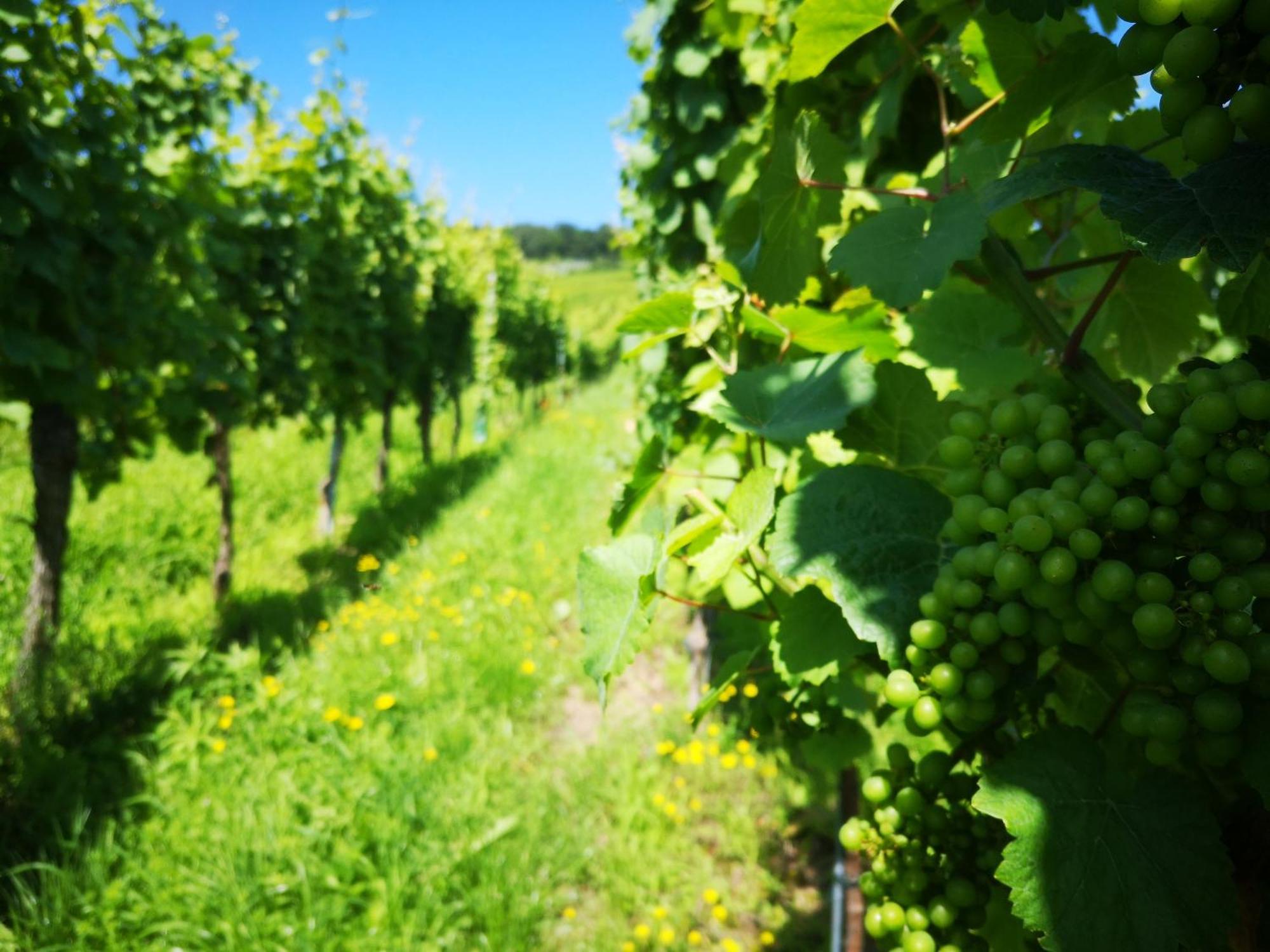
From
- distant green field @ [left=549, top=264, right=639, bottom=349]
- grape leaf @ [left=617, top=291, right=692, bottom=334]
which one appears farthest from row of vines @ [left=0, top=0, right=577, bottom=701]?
distant green field @ [left=549, top=264, right=639, bottom=349]

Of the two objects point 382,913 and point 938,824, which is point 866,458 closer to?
point 938,824

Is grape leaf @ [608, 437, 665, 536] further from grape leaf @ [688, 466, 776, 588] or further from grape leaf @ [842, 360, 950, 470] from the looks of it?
grape leaf @ [842, 360, 950, 470]

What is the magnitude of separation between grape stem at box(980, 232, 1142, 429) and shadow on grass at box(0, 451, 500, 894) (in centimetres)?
390

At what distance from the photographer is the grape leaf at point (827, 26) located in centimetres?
84

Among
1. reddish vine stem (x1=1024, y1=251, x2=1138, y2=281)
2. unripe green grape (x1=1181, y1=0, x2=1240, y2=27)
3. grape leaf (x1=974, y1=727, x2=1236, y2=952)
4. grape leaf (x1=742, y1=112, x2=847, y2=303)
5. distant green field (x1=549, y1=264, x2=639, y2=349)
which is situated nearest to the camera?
unripe green grape (x1=1181, y1=0, x2=1240, y2=27)

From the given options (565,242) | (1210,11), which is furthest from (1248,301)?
(565,242)

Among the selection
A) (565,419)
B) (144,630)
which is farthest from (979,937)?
(565,419)

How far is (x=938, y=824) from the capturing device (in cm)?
79

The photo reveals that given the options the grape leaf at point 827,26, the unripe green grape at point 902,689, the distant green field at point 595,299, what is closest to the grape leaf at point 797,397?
the unripe green grape at point 902,689

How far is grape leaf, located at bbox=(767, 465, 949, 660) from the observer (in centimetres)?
73

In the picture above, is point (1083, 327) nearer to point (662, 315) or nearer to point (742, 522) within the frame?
point (742, 522)

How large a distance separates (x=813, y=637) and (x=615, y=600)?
0.80ft

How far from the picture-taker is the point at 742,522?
87cm

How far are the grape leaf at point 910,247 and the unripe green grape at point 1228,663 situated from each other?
40 centimetres
